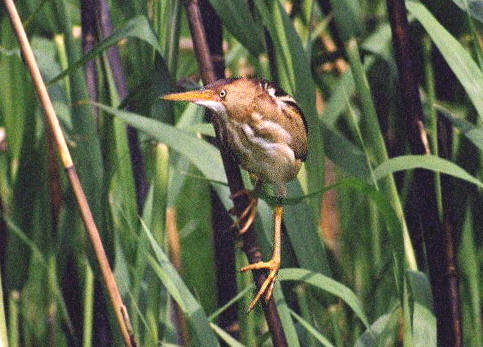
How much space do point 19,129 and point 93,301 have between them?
0.28 metres

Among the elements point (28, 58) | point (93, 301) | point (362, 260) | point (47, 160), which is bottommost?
point (362, 260)

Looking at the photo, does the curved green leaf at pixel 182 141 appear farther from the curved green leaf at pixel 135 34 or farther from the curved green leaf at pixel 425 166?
the curved green leaf at pixel 425 166

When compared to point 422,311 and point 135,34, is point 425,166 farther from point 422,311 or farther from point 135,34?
point 135,34

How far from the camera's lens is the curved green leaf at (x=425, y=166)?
1.04 meters

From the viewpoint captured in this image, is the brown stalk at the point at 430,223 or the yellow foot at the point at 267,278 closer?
the yellow foot at the point at 267,278

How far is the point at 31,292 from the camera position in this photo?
1.53 meters

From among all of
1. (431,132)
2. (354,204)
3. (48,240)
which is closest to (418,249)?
(431,132)

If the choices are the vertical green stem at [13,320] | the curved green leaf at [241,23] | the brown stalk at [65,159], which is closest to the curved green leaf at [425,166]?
the curved green leaf at [241,23]

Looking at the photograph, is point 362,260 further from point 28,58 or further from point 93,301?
point 28,58

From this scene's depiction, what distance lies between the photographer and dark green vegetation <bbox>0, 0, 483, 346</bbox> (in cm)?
108

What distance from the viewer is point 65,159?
98 centimetres

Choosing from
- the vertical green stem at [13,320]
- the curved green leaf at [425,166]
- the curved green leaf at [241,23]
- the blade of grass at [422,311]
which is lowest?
the blade of grass at [422,311]

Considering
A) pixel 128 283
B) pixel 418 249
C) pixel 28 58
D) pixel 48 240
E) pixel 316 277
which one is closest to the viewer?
pixel 28 58

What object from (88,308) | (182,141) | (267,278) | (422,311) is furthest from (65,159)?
(422,311)
